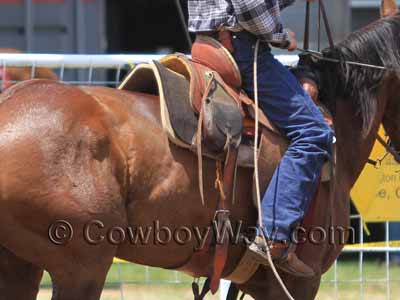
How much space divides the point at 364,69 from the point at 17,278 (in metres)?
2.32

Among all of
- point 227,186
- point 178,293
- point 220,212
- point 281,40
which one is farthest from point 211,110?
point 178,293

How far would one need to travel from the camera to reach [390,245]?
7.25 meters

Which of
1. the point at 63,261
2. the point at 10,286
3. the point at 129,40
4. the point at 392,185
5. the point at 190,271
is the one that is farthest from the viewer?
the point at 129,40

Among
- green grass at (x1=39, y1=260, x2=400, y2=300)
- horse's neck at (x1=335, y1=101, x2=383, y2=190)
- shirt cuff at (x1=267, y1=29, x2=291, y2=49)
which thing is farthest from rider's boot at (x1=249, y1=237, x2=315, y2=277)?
green grass at (x1=39, y1=260, x2=400, y2=300)

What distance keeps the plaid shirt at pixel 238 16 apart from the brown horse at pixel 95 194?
510 mm

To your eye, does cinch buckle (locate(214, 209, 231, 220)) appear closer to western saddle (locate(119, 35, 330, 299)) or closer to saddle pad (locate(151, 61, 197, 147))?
western saddle (locate(119, 35, 330, 299))

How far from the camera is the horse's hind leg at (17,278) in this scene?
4914mm

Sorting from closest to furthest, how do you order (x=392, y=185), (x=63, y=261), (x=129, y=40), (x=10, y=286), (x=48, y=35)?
(x=63, y=261), (x=10, y=286), (x=392, y=185), (x=48, y=35), (x=129, y=40)

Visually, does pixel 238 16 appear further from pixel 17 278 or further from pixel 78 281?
pixel 17 278

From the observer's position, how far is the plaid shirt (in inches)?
200

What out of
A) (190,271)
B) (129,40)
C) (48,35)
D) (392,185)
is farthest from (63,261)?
(129,40)

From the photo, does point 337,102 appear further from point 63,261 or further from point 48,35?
point 48,35

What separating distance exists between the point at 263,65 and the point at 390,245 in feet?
8.48

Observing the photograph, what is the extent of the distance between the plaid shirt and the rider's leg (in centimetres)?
10
